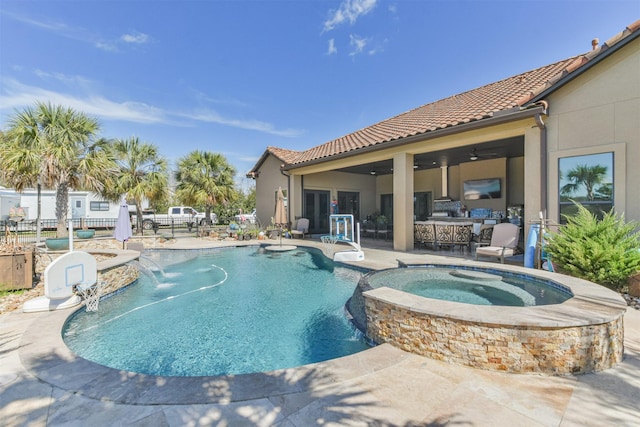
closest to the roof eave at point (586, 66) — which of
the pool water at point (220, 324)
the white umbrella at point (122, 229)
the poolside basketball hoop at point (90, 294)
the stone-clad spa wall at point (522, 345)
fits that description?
the stone-clad spa wall at point (522, 345)

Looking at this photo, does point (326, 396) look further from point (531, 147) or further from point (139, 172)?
point (139, 172)

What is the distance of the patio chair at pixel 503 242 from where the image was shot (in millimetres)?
7297

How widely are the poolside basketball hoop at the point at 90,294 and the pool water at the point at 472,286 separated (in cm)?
503

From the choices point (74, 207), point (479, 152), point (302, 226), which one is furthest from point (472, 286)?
point (74, 207)

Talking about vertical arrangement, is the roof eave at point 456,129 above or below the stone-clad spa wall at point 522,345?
above

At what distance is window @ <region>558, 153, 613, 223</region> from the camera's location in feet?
20.2

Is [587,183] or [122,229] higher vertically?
[587,183]

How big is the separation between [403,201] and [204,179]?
1264cm

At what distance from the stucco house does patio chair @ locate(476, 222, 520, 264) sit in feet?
1.56

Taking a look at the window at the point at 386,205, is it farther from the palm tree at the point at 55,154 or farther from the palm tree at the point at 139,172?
the palm tree at the point at 55,154

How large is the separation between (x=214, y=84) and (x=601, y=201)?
18272 mm

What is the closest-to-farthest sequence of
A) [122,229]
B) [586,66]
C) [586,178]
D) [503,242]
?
[586,66] < [586,178] < [503,242] < [122,229]

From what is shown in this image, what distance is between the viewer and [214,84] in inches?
662

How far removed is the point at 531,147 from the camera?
7203mm
